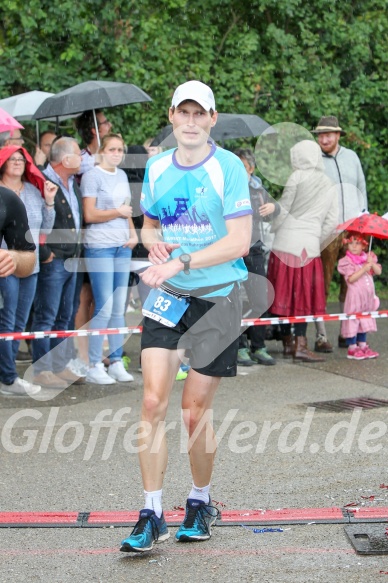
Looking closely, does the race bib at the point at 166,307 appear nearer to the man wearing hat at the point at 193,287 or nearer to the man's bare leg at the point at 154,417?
the man wearing hat at the point at 193,287

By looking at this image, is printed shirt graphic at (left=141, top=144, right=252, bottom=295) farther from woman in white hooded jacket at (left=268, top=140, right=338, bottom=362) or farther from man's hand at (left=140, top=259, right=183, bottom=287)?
woman in white hooded jacket at (left=268, top=140, right=338, bottom=362)

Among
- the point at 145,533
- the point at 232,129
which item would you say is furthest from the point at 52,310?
the point at 145,533

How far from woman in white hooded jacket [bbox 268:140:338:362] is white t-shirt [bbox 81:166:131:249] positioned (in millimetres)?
1884

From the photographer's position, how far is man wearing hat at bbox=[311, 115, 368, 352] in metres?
11.2

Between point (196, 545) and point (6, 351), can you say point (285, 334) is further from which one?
point (196, 545)

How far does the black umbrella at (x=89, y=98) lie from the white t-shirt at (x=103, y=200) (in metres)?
0.82

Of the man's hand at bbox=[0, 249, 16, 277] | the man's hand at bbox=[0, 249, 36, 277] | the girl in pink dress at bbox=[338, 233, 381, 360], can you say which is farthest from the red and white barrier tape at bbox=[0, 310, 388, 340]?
the man's hand at bbox=[0, 249, 16, 277]

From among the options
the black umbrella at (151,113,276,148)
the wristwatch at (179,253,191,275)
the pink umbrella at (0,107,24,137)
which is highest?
the pink umbrella at (0,107,24,137)

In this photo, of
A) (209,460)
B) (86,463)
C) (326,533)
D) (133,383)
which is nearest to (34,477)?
(86,463)

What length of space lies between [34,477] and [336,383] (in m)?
3.57

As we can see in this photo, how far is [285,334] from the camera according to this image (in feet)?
35.6

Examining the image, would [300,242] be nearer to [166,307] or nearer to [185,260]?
[166,307]

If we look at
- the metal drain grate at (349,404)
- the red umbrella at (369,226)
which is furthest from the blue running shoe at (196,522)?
the red umbrella at (369,226)

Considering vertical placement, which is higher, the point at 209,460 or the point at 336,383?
the point at 209,460
